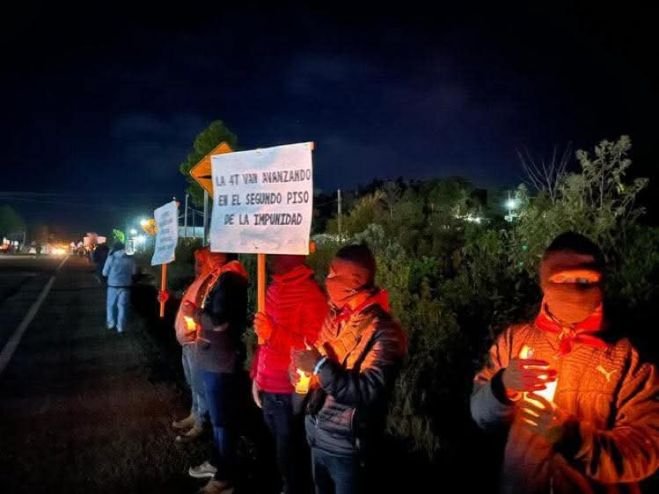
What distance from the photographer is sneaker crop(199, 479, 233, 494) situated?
477cm

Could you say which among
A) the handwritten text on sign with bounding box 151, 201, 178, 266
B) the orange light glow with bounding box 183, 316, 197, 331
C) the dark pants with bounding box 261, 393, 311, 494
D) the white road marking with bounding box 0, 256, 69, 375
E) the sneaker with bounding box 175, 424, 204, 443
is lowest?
the sneaker with bounding box 175, 424, 204, 443

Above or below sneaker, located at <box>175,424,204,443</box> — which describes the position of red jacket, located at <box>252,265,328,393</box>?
above

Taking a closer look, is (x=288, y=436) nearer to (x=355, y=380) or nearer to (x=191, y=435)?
(x=355, y=380)

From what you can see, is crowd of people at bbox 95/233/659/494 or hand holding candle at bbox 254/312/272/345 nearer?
crowd of people at bbox 95/233/659/494

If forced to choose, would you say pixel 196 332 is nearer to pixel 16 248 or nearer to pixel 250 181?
pixel 250 181

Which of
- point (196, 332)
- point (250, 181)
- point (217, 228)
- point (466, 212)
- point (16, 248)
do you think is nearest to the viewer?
point (250, 181)

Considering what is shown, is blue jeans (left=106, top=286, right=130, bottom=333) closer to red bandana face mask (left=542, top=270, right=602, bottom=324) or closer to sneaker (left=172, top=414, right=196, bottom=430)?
sneaker (left=172, top=414, right=196, bottom=430)

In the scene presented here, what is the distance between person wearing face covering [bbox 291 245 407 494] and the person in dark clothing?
1.60m

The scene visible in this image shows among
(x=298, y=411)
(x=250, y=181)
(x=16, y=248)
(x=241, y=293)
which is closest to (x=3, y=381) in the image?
(x=241, y=293)

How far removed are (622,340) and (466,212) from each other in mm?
9500

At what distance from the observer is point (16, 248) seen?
150 metres

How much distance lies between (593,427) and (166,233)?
21.2 feet

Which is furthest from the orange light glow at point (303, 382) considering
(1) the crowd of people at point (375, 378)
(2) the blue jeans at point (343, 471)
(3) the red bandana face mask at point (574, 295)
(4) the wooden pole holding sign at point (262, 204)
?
(3) the red bandana face mask at point (574, 295)

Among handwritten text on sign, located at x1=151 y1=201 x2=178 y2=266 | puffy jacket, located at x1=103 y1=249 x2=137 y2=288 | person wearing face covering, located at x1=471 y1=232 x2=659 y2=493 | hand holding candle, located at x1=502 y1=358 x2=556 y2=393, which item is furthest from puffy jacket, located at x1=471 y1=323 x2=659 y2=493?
puffy jacket, located at x1=103 y1=249 x2=137 y2=288
